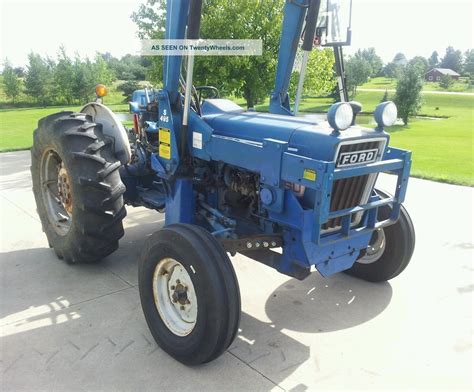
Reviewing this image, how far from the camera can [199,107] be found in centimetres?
379

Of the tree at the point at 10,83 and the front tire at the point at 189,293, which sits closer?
the front tire at the point at 189,293

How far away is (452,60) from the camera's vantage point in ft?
328

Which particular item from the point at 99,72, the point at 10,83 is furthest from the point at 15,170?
the point at 10,83

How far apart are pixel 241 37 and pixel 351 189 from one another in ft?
23.8

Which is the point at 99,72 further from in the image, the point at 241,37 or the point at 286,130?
the point at 286,130

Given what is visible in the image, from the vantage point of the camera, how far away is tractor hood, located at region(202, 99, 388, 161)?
110 inches

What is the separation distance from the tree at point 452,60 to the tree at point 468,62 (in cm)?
176

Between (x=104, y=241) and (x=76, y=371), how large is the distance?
1440 millimetres

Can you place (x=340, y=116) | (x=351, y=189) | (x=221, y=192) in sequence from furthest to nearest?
(x=221, y=192), (x=351, y=189), (x=340, y=116)

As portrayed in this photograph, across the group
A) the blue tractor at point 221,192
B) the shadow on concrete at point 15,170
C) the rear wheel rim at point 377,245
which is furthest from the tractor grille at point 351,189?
the shadow on concrete at point 15,170

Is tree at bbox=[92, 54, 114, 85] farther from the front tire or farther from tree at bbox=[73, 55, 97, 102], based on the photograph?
the front tire

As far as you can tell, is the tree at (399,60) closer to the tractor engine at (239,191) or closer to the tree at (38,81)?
the tree at (38,81)

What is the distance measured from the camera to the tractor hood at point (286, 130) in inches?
110

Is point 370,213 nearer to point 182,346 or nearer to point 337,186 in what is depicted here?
point 337,186
